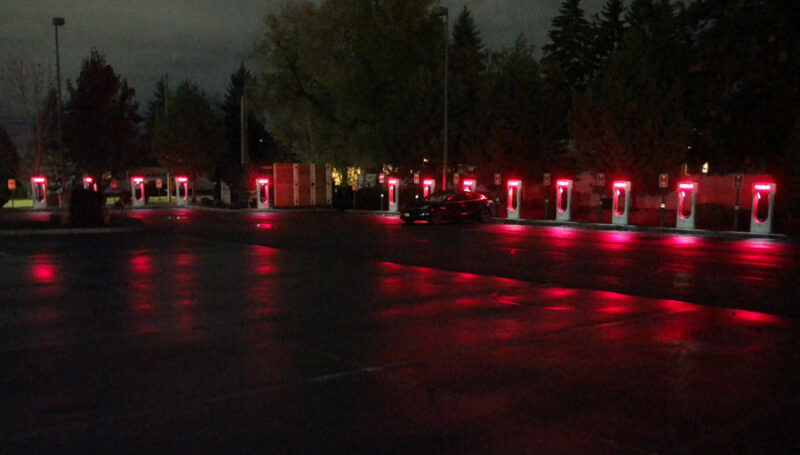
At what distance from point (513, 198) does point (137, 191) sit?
1060 inches

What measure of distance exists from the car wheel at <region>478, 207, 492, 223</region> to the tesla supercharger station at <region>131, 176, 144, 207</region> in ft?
84.2

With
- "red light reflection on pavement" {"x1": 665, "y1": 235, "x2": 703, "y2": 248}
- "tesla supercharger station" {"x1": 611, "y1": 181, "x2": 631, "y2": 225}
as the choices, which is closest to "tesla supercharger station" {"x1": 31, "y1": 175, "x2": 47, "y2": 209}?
"tesla supercharger station" {"x1": 611, "y1": 181, "x2": 631, "y2": 225}

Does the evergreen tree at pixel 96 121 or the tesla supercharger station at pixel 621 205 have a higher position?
the evergreen tree at pixel 96 121

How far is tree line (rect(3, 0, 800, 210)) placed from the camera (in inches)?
1244

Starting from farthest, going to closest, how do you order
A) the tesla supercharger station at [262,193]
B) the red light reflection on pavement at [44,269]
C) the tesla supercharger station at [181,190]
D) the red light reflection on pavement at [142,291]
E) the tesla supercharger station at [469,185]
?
the tesla supercharger station at [181,190] < the tesla supercharger station at [262,193] < the tesla supercharger station at [469,185] < the red light reflection on pavement at [44,269] < the red light reflection on pavement at [142,291]

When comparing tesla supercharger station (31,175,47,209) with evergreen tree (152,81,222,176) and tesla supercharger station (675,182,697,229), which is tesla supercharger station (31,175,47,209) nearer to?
evergreen tree (152,81,222,176)

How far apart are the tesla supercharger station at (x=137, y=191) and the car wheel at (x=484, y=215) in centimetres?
2566

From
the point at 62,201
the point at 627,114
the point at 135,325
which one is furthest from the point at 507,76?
the point at 135,325

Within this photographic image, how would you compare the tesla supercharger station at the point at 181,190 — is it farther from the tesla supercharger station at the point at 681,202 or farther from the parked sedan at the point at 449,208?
the tesla supercharger station at the point at 681,202

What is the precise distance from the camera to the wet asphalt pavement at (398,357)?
5258 mm

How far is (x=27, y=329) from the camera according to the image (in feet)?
29.0

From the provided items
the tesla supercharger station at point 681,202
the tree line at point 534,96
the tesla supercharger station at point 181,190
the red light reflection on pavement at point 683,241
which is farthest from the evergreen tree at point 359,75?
the red light reflection on pavement at point 683,241

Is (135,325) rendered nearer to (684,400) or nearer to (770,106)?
(684,400)

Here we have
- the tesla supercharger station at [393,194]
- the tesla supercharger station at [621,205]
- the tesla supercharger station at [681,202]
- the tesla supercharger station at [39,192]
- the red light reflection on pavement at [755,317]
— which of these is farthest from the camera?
the tesla supercharger station at [39,192]
